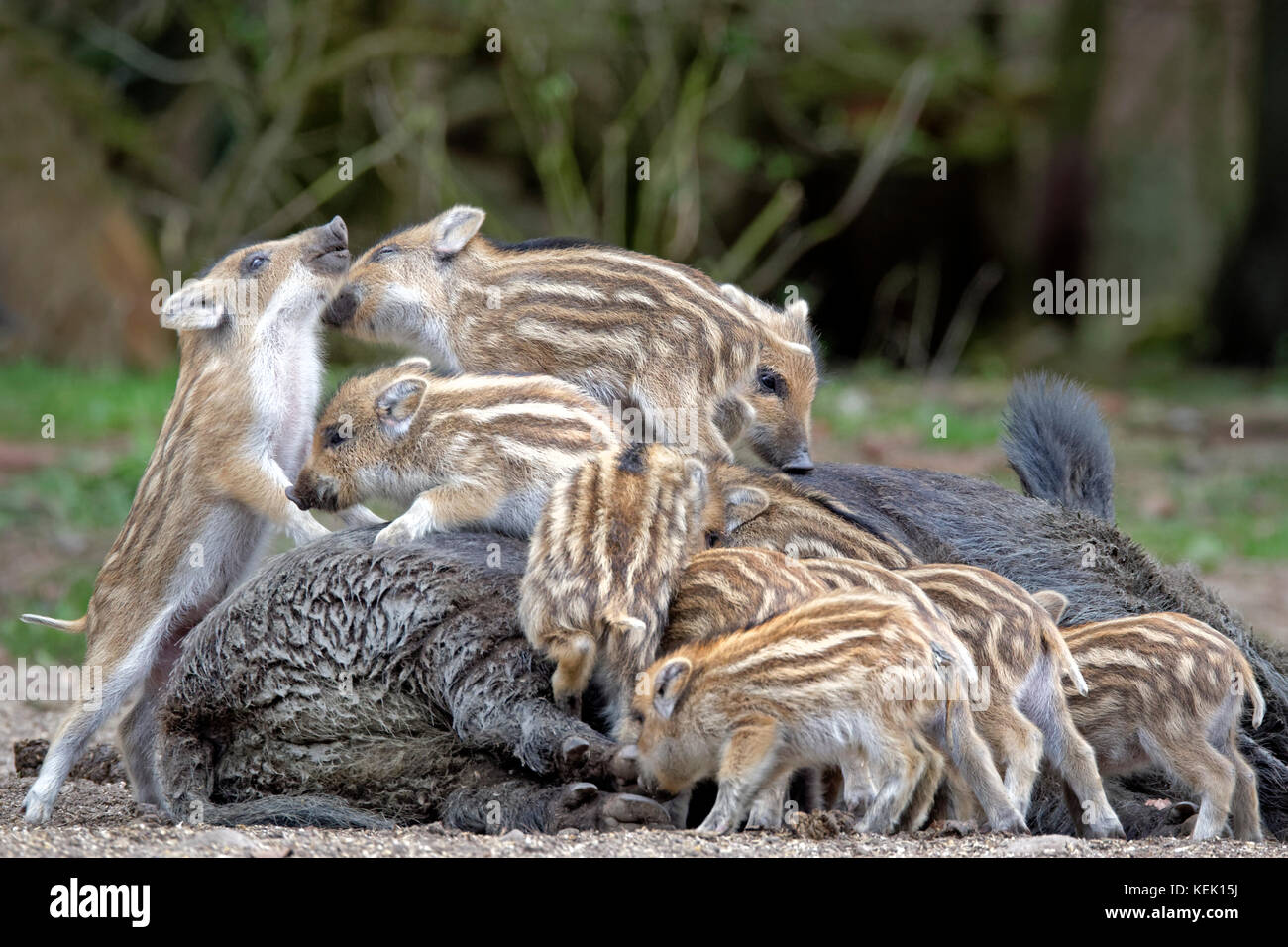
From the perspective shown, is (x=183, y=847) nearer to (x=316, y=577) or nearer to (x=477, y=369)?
(x=316, y=577)

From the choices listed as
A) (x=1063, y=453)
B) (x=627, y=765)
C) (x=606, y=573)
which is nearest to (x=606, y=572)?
(x=606, y=573)

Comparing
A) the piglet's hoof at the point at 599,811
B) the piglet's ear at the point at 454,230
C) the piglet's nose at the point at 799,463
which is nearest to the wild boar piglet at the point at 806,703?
the piglet's hoof at the point at 599,811

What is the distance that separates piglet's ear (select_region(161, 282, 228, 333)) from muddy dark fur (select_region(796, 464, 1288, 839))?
1983mm

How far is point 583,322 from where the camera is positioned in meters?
4.98

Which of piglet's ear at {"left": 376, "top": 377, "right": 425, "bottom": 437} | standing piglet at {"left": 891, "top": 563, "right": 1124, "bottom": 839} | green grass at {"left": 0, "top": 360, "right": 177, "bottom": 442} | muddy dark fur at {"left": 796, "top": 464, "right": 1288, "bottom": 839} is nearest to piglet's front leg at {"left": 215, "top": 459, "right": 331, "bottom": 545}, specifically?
piglet's ear at {"left": 376, "top": 377, "right": 425, "bottom": 437}

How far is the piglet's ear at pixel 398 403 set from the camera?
480 centimetres

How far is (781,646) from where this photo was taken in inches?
151

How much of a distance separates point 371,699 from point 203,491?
908 mm

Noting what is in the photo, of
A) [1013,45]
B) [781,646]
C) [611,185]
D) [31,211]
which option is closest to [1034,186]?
[1013,45]

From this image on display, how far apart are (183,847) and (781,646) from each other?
1.46 meters

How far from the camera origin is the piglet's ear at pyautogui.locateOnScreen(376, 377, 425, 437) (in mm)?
4797

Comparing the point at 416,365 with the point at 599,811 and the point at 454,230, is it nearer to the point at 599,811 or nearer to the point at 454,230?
the point at 454,230

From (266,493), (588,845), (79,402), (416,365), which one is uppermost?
(79,402)

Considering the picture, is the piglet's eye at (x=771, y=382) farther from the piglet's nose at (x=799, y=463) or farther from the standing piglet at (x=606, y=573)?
the standing piglet at (x=606, y=573)
